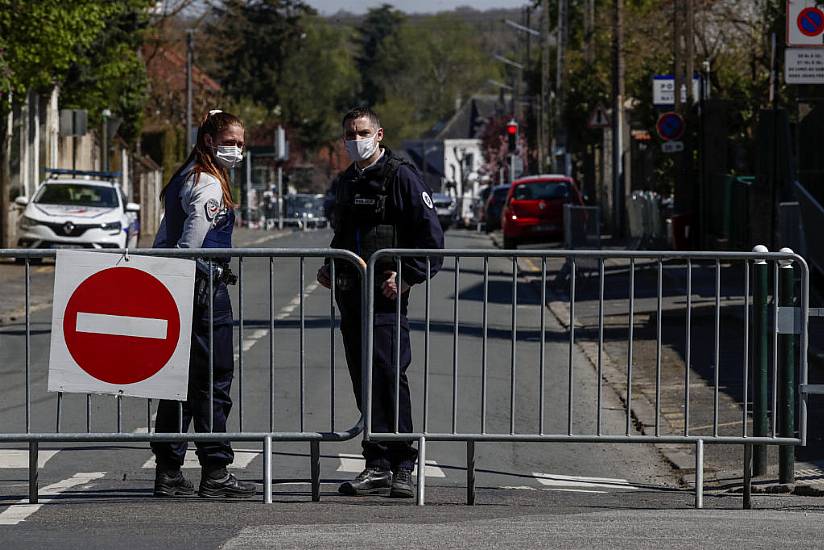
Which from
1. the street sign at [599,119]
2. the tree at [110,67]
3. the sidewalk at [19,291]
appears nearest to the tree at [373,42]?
the tree at [110,67]

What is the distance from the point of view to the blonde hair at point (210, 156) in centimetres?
786

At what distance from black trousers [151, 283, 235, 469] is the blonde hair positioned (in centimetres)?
48

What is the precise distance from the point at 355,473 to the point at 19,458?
1.80 meters

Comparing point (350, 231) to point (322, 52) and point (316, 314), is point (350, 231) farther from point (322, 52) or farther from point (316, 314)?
point (322, 52)

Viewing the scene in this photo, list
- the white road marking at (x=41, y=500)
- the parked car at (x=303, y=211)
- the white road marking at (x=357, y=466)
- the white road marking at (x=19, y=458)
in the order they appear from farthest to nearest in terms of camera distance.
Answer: the parked car at (x=303, y=211) → the white road marking at (x=357, y=466) → the white road marking at (x=19, y=458) → the white road marking at (x=41, y=500)

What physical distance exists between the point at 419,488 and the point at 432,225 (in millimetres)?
1224

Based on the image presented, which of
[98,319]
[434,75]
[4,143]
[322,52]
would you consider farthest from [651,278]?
[434,75]

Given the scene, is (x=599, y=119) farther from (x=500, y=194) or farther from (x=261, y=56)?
(x=261, y=56)

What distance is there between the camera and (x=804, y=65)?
1411cm

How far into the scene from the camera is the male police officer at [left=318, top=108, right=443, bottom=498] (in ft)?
25.5

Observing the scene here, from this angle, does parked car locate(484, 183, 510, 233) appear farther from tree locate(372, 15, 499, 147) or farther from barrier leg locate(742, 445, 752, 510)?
tree locate(372, 15, 499, 147)

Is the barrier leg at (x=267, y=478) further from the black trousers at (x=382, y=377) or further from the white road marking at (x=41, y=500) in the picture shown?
the white road marking at (x=41, y=500)

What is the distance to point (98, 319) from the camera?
7.68m

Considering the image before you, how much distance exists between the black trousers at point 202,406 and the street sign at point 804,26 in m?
7.69
